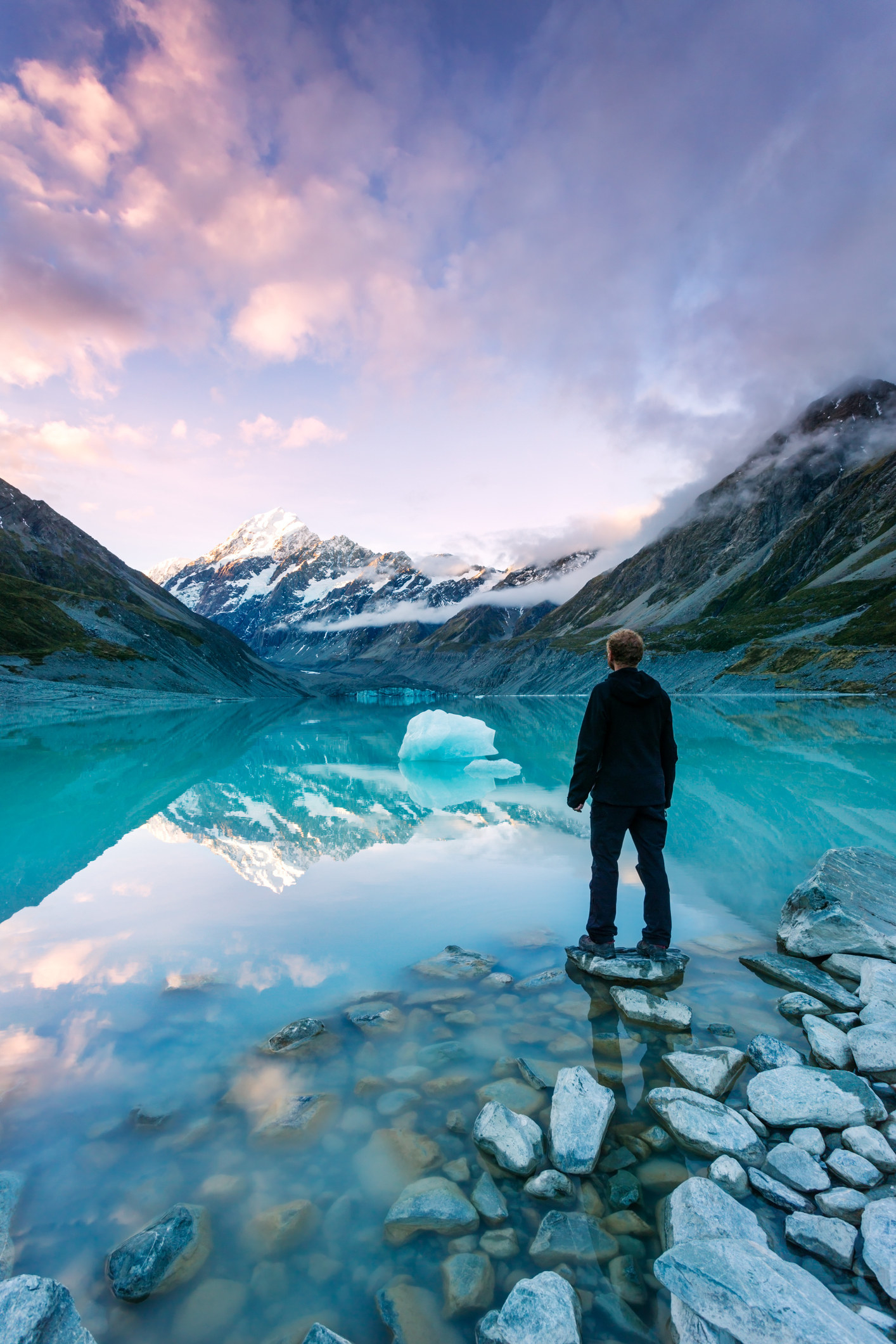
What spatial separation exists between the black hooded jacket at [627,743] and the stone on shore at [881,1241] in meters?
4.37

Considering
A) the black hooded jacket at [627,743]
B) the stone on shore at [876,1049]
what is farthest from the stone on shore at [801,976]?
the black hooded jacket at [627,743]

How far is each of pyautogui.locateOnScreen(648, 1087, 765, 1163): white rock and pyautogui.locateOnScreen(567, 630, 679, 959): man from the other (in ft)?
9.39

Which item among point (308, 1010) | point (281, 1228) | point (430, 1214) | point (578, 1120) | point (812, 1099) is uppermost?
point (812, 1099)

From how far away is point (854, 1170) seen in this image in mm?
4316

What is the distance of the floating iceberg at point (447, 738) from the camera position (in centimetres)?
3803

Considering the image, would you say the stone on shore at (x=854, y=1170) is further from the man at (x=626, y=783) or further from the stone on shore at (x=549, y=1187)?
the man at (x=626, y=783)

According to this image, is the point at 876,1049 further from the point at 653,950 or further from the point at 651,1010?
the point at 653,950

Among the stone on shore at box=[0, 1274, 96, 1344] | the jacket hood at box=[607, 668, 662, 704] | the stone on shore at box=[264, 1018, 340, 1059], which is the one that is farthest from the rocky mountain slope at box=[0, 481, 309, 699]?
the stone on shore at box=[0, 1274, 96, 1344]

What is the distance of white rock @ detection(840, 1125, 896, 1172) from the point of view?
440 centimetres

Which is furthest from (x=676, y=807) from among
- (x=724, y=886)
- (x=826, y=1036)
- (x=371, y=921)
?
(x=826, y=1036)

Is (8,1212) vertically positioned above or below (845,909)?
below

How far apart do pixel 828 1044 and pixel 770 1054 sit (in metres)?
0.62

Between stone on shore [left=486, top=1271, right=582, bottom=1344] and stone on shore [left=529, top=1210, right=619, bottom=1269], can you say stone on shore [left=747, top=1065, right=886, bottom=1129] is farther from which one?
stone on shore [left=486, top=1271, right=582, bottom=1344]

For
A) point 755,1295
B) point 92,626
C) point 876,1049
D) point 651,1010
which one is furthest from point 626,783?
point 92,626
